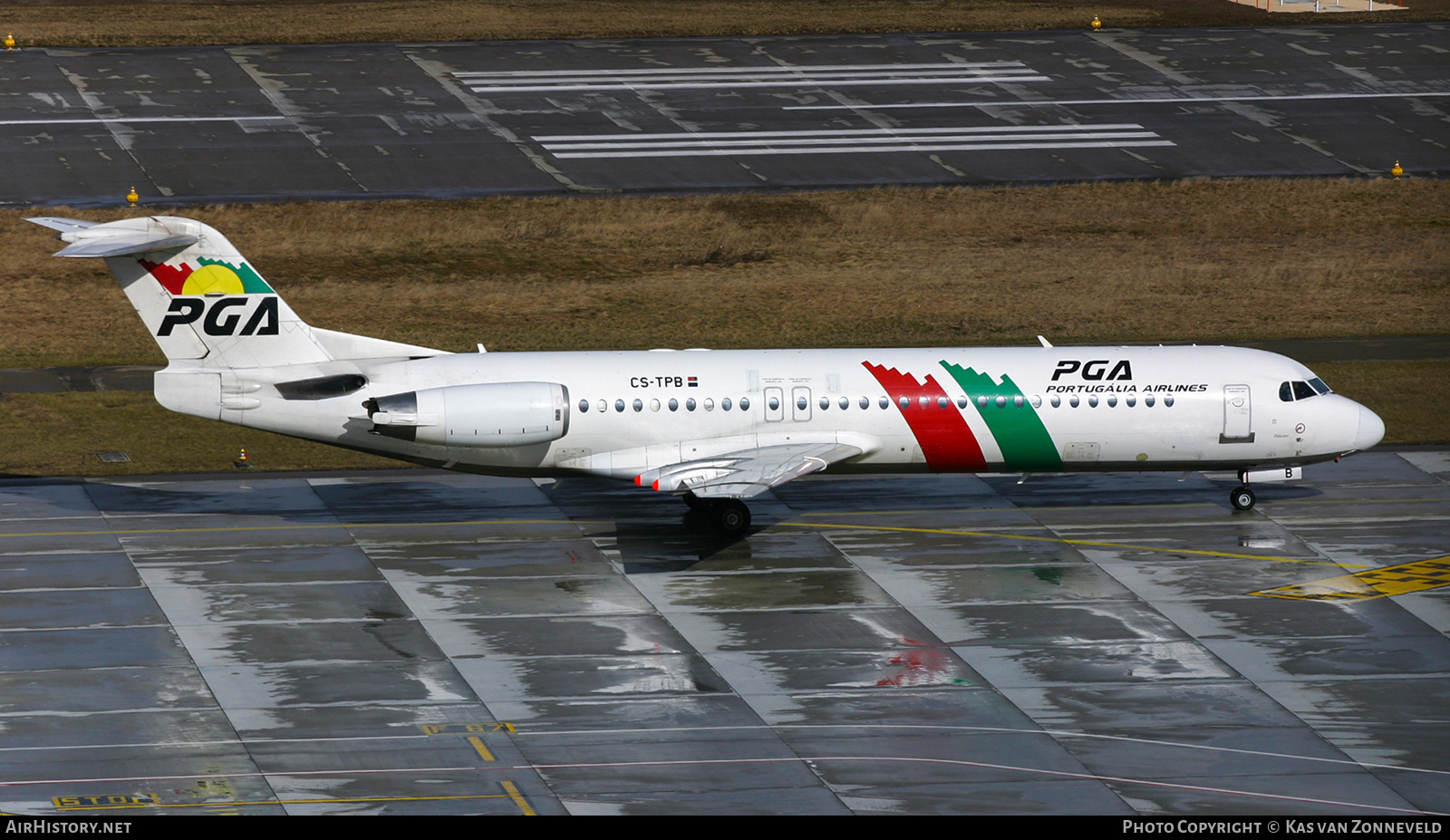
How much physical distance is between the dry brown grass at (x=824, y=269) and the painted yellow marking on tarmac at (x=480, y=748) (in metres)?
28.0

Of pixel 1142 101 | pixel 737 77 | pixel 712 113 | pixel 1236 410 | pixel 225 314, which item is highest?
pixel 1142 101

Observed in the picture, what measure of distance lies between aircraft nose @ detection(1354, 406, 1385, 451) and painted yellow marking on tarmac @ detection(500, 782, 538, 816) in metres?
22.0

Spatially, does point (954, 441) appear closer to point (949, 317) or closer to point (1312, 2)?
point (949, 317)

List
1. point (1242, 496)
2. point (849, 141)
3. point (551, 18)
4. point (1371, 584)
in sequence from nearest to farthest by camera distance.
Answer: point (1371, 584) → point (1242, 496) → point (849, 141) → point (551, 18)

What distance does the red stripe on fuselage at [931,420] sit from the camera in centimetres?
3659

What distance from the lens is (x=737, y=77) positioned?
258 ft

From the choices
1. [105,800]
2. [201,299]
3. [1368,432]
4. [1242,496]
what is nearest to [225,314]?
[201,299]

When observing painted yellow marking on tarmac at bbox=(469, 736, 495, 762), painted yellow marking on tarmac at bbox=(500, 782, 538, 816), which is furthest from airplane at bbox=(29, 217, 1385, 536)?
painted yellow marking on tarmac at bbox=(500, 782, 538, 816)

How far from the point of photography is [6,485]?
4103 cm

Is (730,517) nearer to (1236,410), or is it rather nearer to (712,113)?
(1236,410)

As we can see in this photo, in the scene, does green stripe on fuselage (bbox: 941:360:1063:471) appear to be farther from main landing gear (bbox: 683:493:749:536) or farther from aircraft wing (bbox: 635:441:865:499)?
main landing gear (bbox: 683:493:749:536)

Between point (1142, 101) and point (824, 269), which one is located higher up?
point (1142, 101)

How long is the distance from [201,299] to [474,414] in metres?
5.97

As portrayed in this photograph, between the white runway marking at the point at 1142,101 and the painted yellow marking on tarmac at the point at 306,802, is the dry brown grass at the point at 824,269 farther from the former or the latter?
the painted yellow marking on tarmac at the point at 306,802
